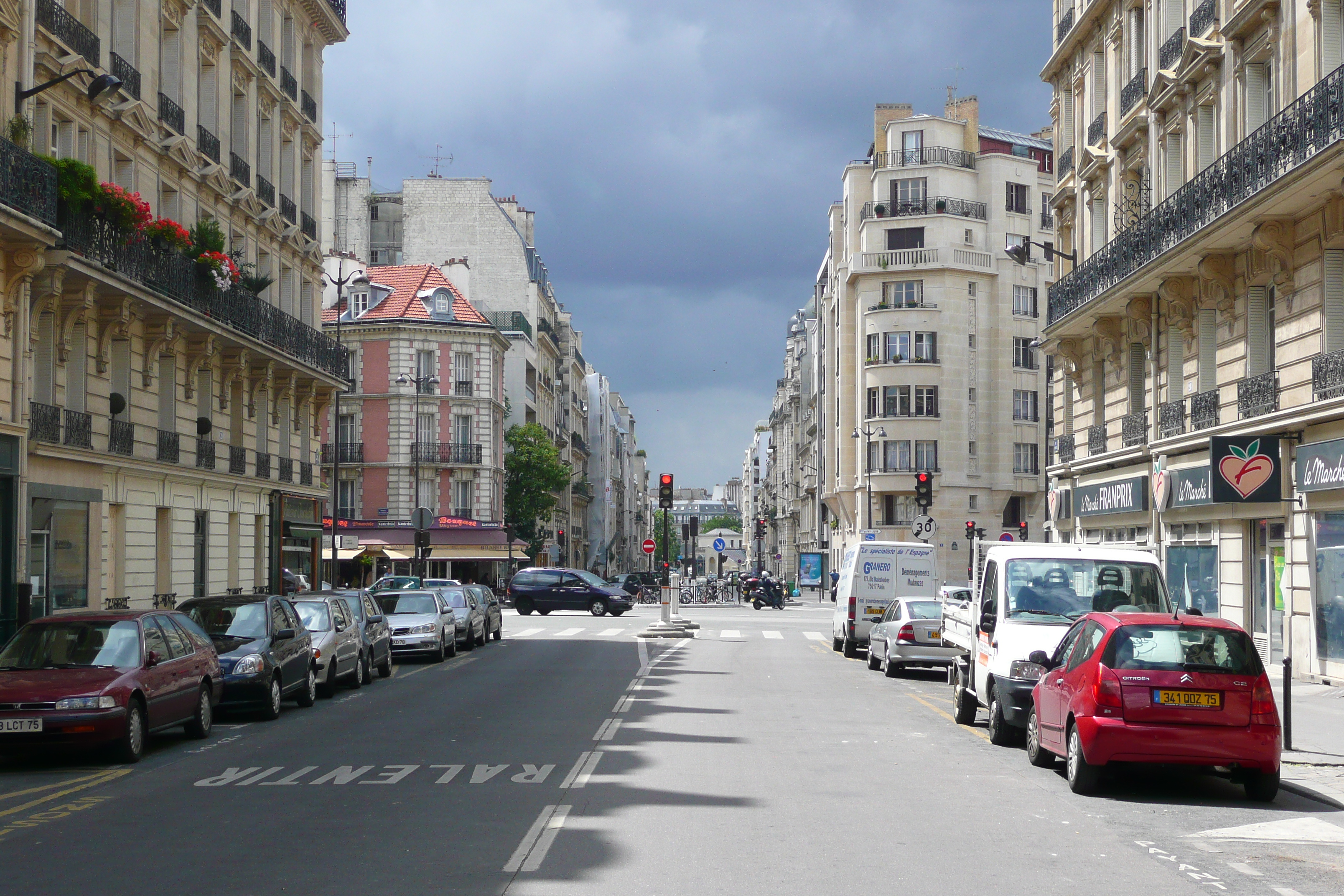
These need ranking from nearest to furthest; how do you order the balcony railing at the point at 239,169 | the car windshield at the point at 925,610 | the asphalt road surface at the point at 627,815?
the asphalt road surface at the point at 627,815 < the car windshield at the point at 925,610 < the balcony railing at the point at 239,169

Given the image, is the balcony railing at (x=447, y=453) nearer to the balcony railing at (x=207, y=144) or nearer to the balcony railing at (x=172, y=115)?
the balcony railing at (x=207, y=144)

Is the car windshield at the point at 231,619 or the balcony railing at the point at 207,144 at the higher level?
the balcony railing at the point at 207,144

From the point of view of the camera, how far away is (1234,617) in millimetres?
24750

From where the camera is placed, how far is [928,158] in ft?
227

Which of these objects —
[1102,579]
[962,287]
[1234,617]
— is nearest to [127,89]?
[1102,579]

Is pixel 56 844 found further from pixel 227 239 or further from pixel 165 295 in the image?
pixel 227 239

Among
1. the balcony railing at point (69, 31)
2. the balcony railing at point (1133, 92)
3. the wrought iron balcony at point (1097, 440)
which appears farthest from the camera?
the wrought iron balcony at point (1097, 440)

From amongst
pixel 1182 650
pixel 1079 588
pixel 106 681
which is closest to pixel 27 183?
pixel 106 681

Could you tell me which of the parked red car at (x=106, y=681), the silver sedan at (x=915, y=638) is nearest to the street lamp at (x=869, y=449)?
the silver sedan at (x=915, y=638)

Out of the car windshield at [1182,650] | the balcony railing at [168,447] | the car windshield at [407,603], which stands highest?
the balcony railing at [168,447]

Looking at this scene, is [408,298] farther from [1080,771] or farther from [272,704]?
[1080,771]

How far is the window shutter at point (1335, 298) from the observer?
21.0 m

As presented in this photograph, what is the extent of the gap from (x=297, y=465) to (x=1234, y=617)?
977 inches

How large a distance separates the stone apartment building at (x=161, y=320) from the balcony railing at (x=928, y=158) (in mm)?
34954
